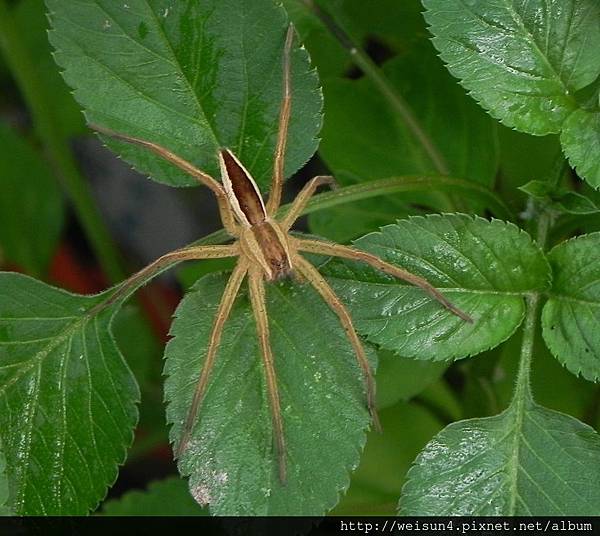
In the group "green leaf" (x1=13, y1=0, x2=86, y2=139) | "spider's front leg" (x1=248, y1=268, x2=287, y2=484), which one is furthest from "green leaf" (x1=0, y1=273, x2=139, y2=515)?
"green leaf" (x1=13, y1=0, x2=86, y2=139)

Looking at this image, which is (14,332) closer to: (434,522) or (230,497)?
(230,497)

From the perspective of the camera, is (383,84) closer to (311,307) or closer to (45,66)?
(311,307)

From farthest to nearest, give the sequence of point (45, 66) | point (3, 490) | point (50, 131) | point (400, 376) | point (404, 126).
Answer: point (45, 66) < point (50, 131) < point (404, 126) < point (400, 376) < point (3, 490)

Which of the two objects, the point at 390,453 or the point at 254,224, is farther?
the point at 390,453

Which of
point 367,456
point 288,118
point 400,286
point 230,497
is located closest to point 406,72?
point 288,118

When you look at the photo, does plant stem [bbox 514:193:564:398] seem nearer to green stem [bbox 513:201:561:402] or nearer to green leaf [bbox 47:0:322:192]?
green stem [bbox 513:201:561:402]

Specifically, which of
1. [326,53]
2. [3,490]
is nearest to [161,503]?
[3,490]

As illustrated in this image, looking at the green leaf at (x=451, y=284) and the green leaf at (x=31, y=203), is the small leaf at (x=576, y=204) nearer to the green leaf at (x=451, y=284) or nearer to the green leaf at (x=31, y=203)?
the green leaf at (x=451, y=284)
